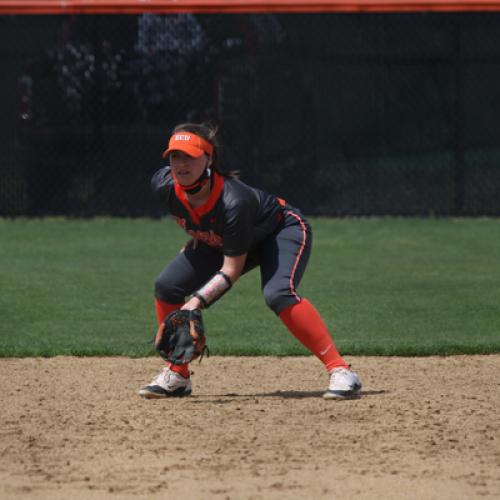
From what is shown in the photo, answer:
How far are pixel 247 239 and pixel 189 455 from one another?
4.04 ft

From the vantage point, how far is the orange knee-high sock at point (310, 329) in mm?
5930

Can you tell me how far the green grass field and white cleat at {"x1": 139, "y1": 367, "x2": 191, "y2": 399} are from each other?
3.90 ft

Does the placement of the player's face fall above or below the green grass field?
above

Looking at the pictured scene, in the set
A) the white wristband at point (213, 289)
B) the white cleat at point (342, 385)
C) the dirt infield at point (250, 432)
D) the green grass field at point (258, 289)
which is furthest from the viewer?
the green grass field at point (258, 289)

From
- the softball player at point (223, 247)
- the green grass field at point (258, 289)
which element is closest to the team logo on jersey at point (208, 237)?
the softball player at point (223, 247)

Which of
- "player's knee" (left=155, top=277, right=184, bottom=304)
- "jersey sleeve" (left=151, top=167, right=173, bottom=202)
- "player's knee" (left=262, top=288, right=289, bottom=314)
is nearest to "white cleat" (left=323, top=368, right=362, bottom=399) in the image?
"player's knee" (left=262, top=288, right=289, bottom=314)

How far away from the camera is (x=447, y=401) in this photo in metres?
6.05

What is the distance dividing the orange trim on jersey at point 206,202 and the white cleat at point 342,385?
1.05 meters

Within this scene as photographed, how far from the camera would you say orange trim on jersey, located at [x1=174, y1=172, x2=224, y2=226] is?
576 centimetres

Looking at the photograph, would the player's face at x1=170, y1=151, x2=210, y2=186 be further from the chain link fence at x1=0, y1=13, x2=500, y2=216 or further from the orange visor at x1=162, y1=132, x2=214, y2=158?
the chain link fence at x1=0, y1=13, x2=500, y2=216

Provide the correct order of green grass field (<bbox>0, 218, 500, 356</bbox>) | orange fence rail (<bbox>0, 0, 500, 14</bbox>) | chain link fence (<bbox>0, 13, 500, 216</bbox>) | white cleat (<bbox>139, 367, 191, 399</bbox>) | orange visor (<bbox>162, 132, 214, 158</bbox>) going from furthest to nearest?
chain link fence (<bbox>0, 13, 500, 216</bbox>), orange fence rail (<bbox>0, 0, 500, 14</bbox>), green grass field (<bbox>0, 218, 500, 356</bbox>), white cleat (<bbox>139, 367, 191, 399</bbox>), orange visor (<bbox>162, 132, 214, 158</bbox>)

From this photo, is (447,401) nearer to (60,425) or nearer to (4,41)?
(60,425)

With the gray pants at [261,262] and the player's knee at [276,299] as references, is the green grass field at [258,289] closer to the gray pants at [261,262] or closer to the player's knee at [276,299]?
the gray pants at [261,262]

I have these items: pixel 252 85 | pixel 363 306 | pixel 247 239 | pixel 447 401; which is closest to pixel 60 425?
pixel 247 239
